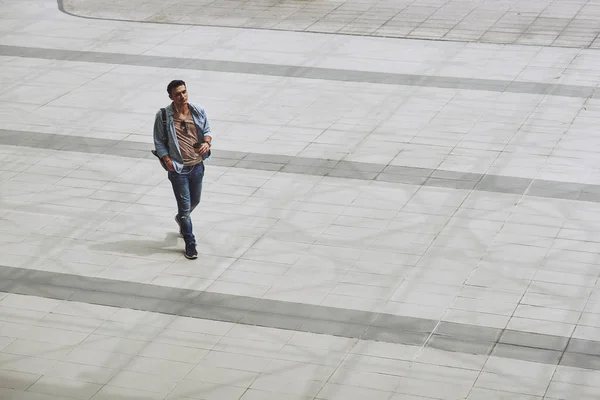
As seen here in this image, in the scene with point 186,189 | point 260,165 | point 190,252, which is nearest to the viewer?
point 186,189

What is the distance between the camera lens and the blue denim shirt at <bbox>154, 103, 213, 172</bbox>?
11.2 metres

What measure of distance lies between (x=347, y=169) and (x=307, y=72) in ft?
14.6

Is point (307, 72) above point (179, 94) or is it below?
below

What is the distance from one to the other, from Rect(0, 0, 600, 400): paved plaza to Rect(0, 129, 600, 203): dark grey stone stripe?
0.14ft

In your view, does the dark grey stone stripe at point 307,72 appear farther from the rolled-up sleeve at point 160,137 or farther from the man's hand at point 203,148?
the rolled-up sleeve at point 160,137

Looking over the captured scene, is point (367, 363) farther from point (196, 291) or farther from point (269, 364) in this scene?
point (196, 291)

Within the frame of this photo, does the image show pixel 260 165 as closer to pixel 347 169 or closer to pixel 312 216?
pixel 347 169

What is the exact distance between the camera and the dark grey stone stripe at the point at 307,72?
663 inches

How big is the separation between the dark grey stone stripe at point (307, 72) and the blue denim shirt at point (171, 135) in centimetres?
663

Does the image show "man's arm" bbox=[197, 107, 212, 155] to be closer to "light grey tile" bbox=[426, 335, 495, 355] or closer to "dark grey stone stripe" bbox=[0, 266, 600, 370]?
"dark grey stone stripe" bbox=[0, 266, 600, 370]

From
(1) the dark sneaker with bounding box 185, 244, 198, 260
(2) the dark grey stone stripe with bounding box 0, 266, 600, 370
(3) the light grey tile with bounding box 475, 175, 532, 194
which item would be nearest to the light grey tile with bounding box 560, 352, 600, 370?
(2) the dark grey stone stripe with bounding box 0, 266, 600, 370

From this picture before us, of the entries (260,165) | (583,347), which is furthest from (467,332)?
(260,165)

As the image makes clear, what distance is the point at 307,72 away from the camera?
59.1 feet

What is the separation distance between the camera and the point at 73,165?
14336 mm
